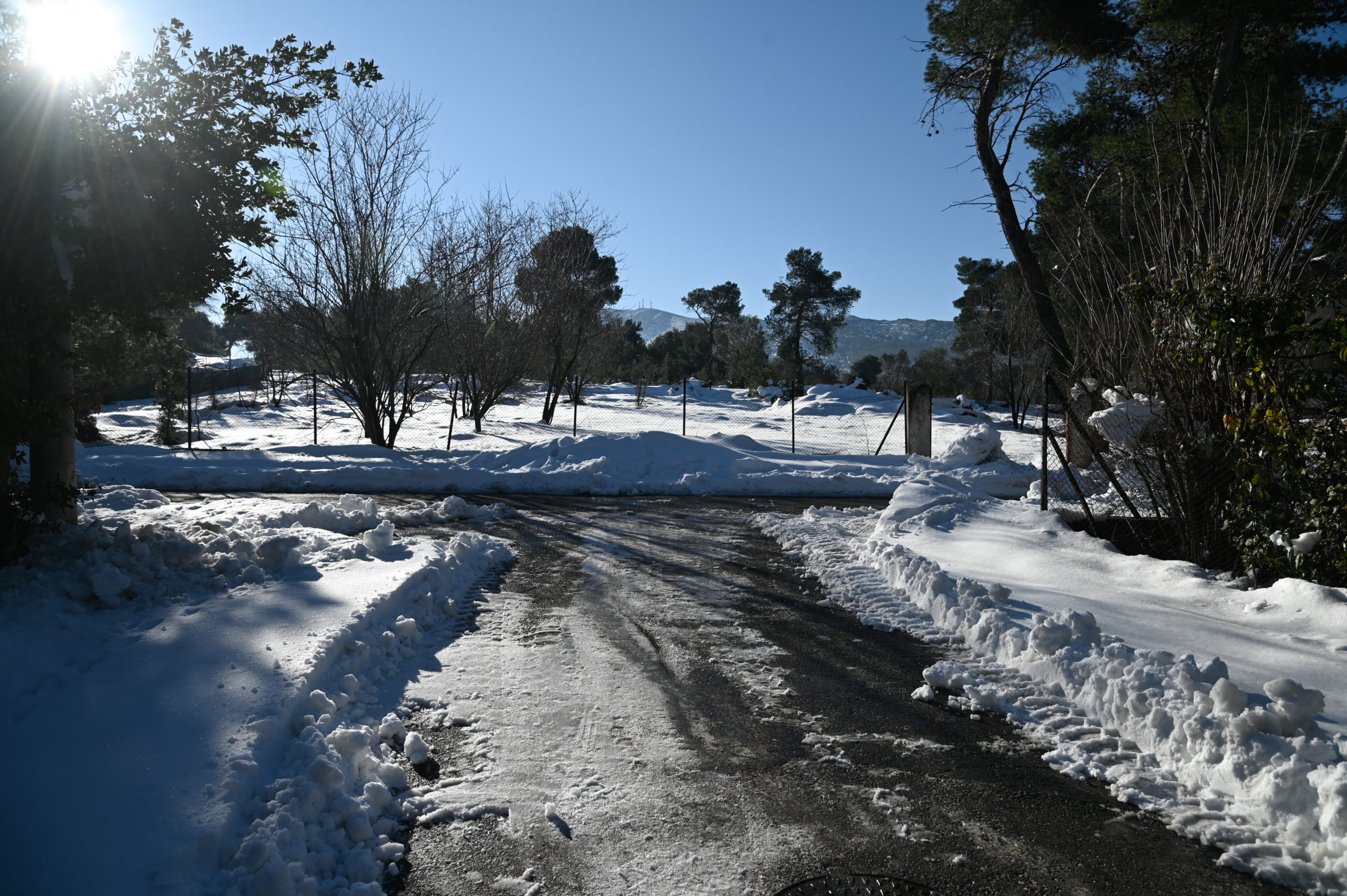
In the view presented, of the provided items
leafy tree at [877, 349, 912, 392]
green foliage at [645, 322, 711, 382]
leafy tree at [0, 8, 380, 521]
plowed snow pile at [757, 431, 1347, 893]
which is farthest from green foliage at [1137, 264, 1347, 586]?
green foliage at [645, 322, 711, 382]

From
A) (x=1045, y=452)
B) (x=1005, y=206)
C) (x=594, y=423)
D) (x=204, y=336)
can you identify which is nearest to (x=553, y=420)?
(x=594, y=423)

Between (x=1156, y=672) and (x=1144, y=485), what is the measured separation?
3.76m

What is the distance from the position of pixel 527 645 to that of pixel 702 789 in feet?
7.12

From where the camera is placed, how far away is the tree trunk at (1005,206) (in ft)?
45.6

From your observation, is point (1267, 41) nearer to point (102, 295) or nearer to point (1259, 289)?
point (1259, 289)

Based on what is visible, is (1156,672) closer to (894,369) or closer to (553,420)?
(553,420)

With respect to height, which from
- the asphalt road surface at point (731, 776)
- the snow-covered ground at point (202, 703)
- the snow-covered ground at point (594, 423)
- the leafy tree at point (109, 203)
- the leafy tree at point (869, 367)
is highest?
the leafy tree at point (869, 367)

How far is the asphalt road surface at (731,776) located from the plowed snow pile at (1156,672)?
8.9 inches

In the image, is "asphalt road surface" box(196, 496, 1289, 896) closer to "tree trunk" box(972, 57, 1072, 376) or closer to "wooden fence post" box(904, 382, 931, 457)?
"tree trunk" box(972, 57, 1072, 376)

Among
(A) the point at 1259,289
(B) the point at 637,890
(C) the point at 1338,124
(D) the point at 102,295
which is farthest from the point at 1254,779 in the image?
(C) the point at 1338,124

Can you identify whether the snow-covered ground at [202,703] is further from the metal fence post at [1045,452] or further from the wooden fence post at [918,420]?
the wooden fence post at [918,420]

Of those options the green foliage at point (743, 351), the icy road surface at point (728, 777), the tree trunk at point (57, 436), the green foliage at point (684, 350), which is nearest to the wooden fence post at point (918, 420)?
the icy road surface at point (728, 777)

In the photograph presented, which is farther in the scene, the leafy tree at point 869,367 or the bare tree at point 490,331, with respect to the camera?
the leafy tree at point 869,367

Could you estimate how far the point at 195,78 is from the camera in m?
5.92
